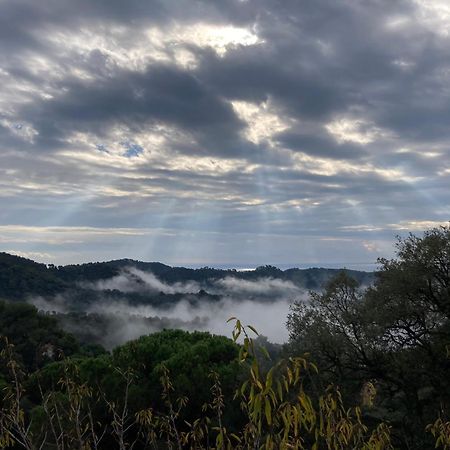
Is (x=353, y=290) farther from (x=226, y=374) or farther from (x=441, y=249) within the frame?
(x=226, y=374)

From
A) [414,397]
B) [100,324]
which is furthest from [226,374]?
[100,324]

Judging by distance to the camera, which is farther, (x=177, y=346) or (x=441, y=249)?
(x=177, y=346)

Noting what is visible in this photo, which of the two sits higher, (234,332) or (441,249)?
(441,249)

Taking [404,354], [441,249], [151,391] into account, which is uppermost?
[441,249]

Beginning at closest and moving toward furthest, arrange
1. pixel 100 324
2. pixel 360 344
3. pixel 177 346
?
pixel 360 344
pixel 177 346
pixel 100 324

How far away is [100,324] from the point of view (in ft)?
482

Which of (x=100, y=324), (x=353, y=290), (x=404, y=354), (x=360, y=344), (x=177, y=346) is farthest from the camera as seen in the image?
(x=100, y=324)

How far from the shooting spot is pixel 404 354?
23.6 meters

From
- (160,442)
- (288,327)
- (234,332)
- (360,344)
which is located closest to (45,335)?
(160,442)

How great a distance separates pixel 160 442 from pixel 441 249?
2085cm

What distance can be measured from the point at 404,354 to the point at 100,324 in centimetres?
13509

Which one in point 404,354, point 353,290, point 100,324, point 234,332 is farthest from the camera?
point 100,324

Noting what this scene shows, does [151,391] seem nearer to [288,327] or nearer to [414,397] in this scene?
[288,327]

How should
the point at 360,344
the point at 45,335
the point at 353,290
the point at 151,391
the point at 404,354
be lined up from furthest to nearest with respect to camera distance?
the point at 45,335
the point at 151,391
the point at 353,290
the point at 360,344
the point at 404,354
